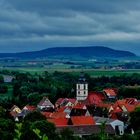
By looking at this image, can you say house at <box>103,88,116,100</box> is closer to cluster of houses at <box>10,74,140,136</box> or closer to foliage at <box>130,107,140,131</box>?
cluster of houses at <box>10,74,140,136</box>

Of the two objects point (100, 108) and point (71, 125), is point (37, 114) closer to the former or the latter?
point (71, 125)

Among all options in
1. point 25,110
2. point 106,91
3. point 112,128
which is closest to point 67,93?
point 106,91

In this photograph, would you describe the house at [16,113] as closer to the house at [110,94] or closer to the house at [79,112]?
the house at [79,112]

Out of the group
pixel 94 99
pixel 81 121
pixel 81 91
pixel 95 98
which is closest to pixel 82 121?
pixel 81 121

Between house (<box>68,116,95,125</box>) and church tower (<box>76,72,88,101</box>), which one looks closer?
house (<box>68,116,95,125</box>)

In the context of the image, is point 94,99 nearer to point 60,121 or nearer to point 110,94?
point 110,94

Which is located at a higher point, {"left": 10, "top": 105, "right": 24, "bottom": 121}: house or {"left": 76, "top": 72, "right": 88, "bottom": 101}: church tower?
{"left": 76, "top": 72, "right": 88, "bottom": 101}: church tower

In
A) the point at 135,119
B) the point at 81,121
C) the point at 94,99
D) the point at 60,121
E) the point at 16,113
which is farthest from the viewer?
the point at 94,99

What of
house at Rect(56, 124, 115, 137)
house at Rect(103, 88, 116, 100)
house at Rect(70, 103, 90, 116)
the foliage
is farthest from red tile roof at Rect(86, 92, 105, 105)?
house at Rect(56, 124, 115, 137)
